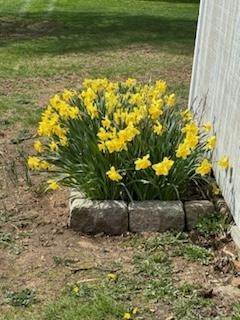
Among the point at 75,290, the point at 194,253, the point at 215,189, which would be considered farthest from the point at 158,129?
the point at 75,290

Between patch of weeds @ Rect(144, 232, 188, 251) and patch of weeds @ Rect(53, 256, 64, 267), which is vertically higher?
patch of weeds @ Rect(144, 232, 188, 251)

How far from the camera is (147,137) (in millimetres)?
4594

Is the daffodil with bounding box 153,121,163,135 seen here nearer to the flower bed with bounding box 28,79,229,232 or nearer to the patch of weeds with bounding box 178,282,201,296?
the flower bed with bounding box 28,79,229,232

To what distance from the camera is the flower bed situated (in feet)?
14.6

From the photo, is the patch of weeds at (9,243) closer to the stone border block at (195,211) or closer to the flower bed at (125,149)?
the flower bed at (125,149)

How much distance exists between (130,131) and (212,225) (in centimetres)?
74

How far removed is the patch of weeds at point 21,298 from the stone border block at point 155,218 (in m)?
0.91

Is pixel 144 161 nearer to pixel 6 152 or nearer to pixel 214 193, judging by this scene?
pixel 214 193

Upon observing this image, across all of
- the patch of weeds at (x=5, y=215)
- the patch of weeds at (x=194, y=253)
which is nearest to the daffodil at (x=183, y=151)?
the patch of weeds at (x=194, y=253)

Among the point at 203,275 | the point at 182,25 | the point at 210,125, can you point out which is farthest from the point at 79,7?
the point at 203,275

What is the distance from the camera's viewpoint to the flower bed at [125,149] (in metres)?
4.44

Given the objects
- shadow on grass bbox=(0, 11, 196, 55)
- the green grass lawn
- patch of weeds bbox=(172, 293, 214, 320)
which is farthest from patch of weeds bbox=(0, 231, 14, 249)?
shadow on grass bbox=(0, 11, 196, 55)

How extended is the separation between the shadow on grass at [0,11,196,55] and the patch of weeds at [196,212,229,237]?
7152 mm

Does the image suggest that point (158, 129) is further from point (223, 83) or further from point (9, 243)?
point (9, 243)
